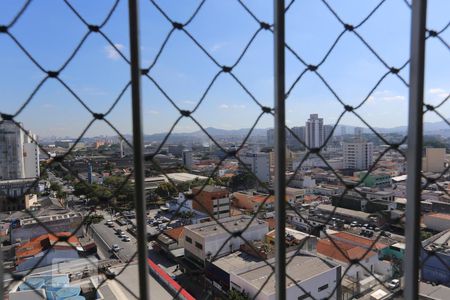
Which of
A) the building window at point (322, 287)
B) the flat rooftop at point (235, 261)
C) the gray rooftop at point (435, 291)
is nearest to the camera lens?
the gray rooftop at point (435, 291)

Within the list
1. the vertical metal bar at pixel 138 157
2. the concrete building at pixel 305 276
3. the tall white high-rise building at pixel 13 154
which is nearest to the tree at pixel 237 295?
the concrete building at pixel 305 276

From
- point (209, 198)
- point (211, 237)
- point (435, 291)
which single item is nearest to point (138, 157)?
point (209, 198)

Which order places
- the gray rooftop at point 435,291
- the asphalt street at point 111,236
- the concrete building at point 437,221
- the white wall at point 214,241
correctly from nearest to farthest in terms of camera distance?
1. the gray rooftop at point 435,291
2. the white wall at point 214,241
3. the asphalt street at point 111,236
4. the concrete building at point 437,221

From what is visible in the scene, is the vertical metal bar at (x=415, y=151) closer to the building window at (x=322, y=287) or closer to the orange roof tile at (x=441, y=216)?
the building window at (x=322, y=287)

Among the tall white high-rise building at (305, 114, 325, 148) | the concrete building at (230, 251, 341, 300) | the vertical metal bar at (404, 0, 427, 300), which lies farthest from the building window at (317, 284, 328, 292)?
the vertical metal bar at (404, 0, 427, 300)

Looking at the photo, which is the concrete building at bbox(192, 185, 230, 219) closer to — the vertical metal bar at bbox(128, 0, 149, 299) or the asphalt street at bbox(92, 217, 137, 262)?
the vertical metal bar at bbox(128, 0, 149, 299)

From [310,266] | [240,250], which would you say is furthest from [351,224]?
[310,266]
